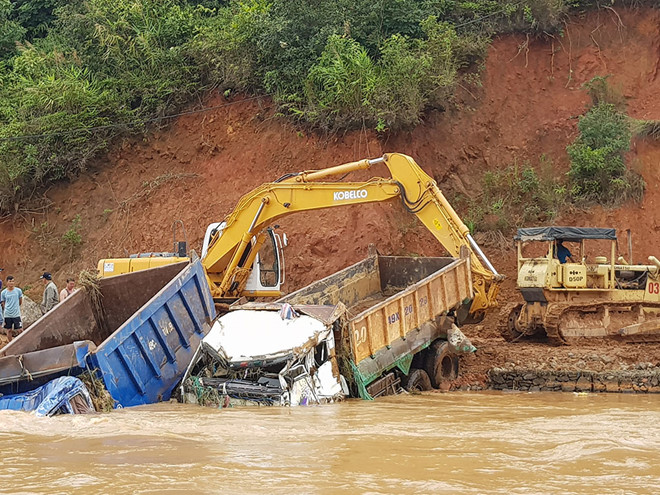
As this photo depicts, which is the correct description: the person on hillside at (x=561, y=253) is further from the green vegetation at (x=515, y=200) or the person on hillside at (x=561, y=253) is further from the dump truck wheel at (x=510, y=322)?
the green vegetation at (x=515, y=200)

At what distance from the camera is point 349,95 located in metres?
24.1

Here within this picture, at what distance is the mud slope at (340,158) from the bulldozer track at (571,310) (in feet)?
17.3

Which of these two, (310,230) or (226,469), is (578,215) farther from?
(226,469)

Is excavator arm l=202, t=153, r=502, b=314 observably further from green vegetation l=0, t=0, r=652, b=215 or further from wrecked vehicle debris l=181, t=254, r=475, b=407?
green vegetation l=0, t=0, r=652, b=215

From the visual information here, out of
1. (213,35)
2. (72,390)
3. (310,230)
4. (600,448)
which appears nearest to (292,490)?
(600,448)

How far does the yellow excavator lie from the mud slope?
4318 mm

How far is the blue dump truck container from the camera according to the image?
11.1 metres

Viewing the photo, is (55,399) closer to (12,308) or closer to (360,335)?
(360,335)

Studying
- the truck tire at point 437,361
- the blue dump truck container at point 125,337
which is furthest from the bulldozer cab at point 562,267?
the blue dump truck container at point 125,337

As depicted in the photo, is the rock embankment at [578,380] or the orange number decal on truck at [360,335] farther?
the rock embankment at [578,380]

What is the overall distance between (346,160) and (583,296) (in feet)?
28.0

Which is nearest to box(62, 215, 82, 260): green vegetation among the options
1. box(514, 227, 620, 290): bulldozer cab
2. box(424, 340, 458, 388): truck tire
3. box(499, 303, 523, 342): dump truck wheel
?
box(499, 303, 523, 342): dump truck wheel

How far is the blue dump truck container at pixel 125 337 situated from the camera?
11125 mm

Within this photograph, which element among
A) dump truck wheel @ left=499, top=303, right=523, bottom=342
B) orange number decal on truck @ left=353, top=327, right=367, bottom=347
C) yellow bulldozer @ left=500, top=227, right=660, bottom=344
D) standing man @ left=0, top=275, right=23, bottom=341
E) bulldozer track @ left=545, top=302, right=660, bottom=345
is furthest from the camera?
dump truck wheel @ left=499, top=303, right=523, bottom=342
